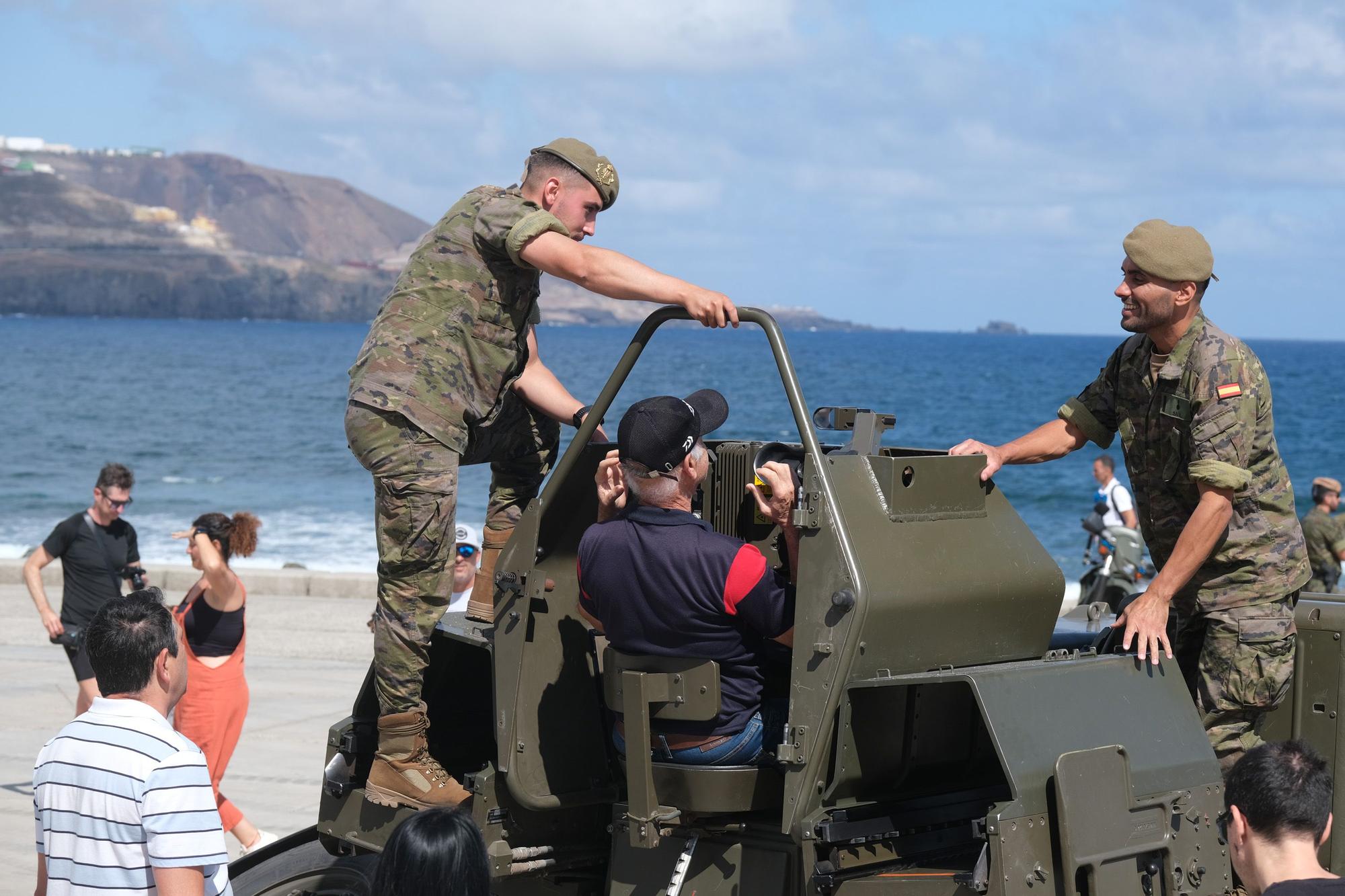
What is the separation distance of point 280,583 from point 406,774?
38.4 ft

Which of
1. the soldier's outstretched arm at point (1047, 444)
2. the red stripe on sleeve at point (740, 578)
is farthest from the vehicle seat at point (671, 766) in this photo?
the soldier's outstretched arm at point (1047, 444)

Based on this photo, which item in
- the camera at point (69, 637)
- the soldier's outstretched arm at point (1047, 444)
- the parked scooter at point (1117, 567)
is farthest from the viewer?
the parked scooter at point (1117, 567)

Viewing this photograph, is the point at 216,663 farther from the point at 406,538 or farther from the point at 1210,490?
the point at 1210,490

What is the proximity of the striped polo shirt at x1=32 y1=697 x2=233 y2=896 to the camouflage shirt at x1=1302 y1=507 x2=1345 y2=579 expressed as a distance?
9.71 metres

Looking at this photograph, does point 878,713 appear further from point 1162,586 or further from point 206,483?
point 206,483

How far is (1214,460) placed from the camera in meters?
4.33

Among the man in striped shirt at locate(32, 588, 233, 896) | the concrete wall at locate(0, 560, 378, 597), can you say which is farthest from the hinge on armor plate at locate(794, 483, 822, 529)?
the concrete wall at locate(0, 560, 378, 597)

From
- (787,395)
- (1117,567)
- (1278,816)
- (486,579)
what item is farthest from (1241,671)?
(1117,567)

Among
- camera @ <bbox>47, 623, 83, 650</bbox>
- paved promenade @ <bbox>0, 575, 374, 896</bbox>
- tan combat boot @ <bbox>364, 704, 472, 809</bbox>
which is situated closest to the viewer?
tan combat boot @ <bbox>364, 704, 472, 809</bbox>

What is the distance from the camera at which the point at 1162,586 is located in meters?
4.16

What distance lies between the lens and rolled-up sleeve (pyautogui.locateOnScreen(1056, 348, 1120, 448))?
481 centimetres

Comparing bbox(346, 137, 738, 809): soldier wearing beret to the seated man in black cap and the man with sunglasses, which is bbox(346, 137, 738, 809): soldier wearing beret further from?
the man with sunglasses

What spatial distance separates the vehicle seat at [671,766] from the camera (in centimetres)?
390

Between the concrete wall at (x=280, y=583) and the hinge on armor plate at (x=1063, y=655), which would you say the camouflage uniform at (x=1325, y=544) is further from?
the concrete wall at (x=280, y=583)
